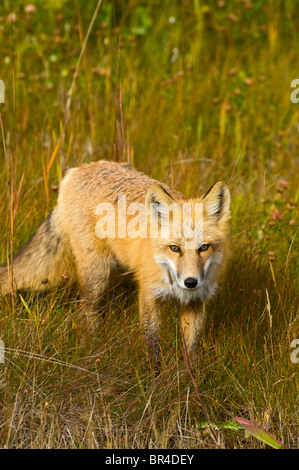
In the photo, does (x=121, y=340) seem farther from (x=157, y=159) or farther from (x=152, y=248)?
(x=157, y=159)

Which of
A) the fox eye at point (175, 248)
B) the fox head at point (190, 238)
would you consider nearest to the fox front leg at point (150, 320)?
the fox head at point (190, 238)

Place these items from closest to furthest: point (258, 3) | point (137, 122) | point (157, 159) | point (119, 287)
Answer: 1. point (119, 287)
2. point (157, 159)
3. point (137, 122)
4. point (258, 3)

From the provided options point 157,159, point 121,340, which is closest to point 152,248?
point 121,340

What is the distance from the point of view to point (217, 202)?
3.41m

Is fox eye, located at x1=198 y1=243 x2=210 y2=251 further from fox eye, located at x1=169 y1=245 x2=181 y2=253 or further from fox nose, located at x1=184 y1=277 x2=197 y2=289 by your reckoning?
fox nose, located at x1=184 y1=277 x2=197 y2=289

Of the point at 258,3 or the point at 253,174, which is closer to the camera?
the point at 253,174

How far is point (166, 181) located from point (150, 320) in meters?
1.36

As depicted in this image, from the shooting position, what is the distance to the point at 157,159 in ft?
17.1

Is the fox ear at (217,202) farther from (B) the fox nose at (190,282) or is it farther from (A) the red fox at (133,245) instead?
(B) the fox nose at (190,282)

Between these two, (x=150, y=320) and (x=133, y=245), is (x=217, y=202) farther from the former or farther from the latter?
(x=150, y=320)

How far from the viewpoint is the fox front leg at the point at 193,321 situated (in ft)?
11.7

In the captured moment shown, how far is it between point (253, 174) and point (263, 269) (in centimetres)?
187

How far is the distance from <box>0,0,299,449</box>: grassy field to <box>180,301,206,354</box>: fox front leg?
0.07 metres

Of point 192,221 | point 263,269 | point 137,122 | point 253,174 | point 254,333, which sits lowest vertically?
point 254,333
